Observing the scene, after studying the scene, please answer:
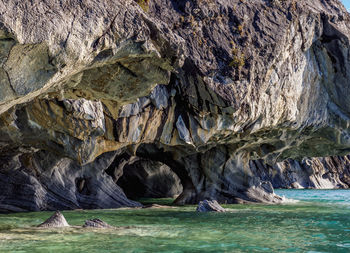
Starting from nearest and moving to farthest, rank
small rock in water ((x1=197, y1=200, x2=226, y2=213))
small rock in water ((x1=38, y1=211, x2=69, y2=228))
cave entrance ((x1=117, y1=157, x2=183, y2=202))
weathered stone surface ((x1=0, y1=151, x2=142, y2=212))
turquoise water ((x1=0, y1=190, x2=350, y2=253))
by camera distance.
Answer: turquoise water ((x1=0, y1=190, x2=350, y2=253))
small rock in water ((x1=38, y1=211, x2=69, y2=228))
weathered stone surface ((x1=0, y1=151, x2=142, y2=212))
small rock in water ((x1=197, y1=200, x2=226, y2=213))
cave entrance ((x1=117, y1=157, x2=183, y2=202))

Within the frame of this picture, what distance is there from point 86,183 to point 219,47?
983 centimetres

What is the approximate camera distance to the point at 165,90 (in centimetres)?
1789

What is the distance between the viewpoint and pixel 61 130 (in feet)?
52.3

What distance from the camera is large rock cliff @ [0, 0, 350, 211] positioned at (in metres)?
7.88

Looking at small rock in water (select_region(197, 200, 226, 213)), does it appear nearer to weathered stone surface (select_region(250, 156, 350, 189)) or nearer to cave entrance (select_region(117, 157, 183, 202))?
cave entrance (select_region(117, 157, 183, 202))

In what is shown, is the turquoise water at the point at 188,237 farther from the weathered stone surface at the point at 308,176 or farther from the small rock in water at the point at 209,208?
the weathered stone surface at the point at 308,176

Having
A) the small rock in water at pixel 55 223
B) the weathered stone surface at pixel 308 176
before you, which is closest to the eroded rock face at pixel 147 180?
the small rock in water at pixel 55 223

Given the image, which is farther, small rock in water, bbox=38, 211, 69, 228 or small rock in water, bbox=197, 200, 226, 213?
small rock in water, bbox=197, 200, 226, 213

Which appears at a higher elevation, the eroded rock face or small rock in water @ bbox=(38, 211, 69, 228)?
the eroded rock face

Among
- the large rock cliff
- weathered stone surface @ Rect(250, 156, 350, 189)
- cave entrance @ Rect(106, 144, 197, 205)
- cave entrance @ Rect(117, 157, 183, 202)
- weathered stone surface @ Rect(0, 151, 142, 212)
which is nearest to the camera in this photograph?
the large rock cliff

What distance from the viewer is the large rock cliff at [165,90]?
310 inches

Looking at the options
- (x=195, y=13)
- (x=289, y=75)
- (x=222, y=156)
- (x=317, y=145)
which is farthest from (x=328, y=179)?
(x=195, y=13)

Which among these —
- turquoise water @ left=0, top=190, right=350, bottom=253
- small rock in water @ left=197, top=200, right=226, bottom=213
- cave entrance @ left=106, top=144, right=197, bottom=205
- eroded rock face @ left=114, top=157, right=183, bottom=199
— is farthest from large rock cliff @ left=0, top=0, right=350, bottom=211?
eroded rock face @ left=114, top=157, right=183, bottom=199

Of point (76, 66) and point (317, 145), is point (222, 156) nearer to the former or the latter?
point (317, 145)
